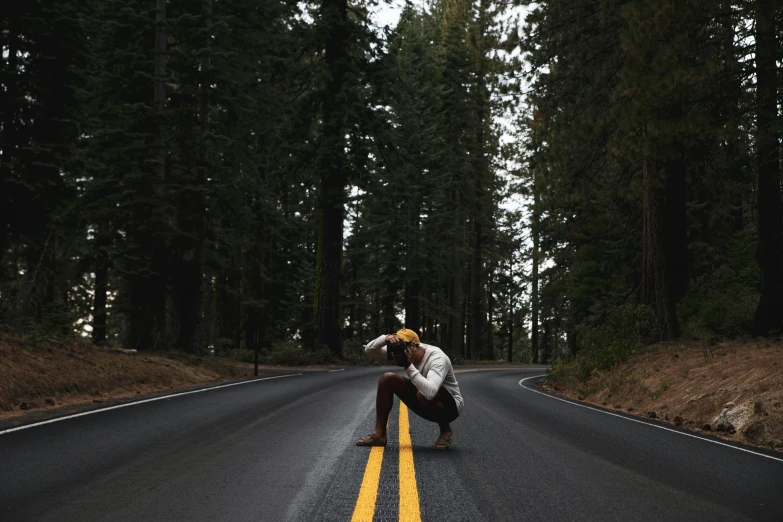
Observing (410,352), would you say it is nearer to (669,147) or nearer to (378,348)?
(378,348)

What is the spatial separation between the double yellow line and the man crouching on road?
0.39m

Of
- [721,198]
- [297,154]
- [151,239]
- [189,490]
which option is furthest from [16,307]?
[721,198]

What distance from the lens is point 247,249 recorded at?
128 feet

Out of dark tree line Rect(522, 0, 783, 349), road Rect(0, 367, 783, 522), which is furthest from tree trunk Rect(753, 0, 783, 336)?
road Rect(0, 367, 783, 522)

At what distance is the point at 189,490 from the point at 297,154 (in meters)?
25.8

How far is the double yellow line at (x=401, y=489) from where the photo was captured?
16.0 ft

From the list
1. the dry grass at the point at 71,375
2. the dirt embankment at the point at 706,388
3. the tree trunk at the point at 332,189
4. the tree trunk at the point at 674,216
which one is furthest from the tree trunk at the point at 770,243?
the tree trunk at the point at 332,189

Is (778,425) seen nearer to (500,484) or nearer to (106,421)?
(500,484)

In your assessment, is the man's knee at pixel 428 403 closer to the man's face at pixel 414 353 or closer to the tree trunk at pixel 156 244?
the man's face at pixel 414 353

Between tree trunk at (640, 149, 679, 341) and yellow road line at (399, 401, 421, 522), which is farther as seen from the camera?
tree trunk at (640, 149, 679, 341)

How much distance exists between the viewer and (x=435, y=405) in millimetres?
7602

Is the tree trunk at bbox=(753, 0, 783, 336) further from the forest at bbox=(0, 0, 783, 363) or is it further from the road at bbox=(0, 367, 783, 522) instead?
the road at bbox=(0, 367, 783, 522)

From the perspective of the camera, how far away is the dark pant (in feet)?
25.0

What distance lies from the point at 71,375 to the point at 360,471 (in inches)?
389
